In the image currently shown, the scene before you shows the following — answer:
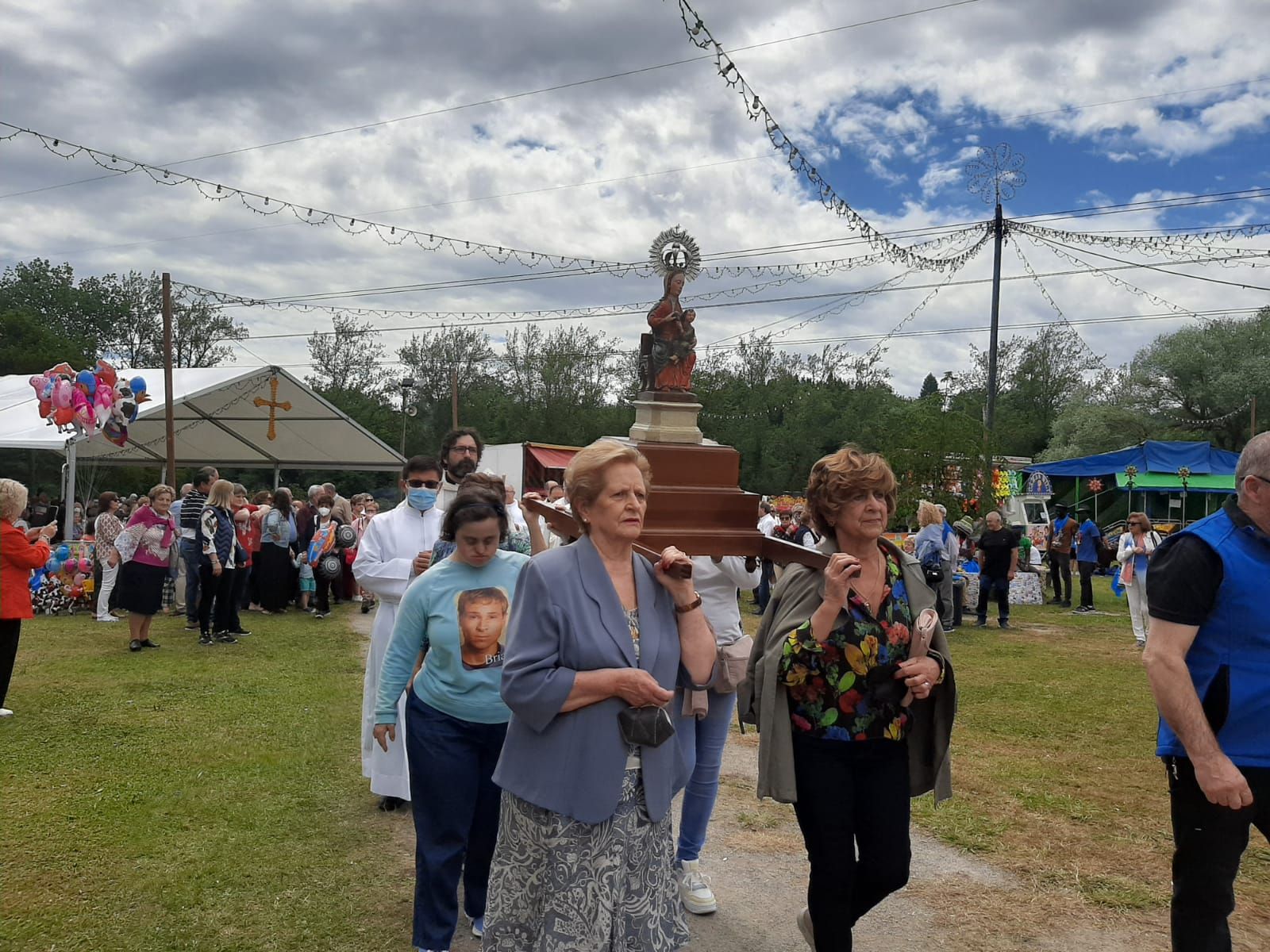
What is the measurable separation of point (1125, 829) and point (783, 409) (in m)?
44.0

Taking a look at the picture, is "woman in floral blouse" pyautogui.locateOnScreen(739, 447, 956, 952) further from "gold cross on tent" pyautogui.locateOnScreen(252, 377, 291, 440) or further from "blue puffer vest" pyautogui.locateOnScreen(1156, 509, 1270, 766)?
"gold cross on tent" pyautogui.locateOnScreen(252, 377, 291, 440)

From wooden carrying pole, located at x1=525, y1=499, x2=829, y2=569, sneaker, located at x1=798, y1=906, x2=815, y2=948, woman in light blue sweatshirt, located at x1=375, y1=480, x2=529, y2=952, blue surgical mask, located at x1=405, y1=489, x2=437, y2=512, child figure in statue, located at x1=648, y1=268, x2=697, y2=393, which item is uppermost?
child figure in statue, located at x1=648, y1=268, x2=697, y2=393

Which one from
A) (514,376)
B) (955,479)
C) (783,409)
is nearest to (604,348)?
(514,376)

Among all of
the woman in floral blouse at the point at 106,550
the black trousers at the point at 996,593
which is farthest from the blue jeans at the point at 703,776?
the black trousers at the point at 996,593

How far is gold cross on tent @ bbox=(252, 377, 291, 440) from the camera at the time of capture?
76.3ft

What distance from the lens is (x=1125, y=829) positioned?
18.9 ft

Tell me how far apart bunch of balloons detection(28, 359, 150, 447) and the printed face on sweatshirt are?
1539cm

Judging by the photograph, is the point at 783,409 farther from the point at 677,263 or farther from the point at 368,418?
the point at 677,263

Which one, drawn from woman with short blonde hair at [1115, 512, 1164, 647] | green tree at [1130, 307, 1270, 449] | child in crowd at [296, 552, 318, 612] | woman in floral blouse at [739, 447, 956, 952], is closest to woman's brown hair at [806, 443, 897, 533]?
woman in floral blouse at [739, 447, 956, 952]

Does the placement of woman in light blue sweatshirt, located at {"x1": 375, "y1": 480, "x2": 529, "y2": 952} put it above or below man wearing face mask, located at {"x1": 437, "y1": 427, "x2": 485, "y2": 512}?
below

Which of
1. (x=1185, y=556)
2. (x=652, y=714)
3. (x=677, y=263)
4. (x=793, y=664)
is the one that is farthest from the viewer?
(x=677, y=263)

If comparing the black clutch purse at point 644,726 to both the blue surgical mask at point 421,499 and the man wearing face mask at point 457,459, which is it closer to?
the man wearing face mask at point 457,459

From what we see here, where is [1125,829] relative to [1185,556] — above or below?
below

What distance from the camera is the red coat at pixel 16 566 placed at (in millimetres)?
7590
